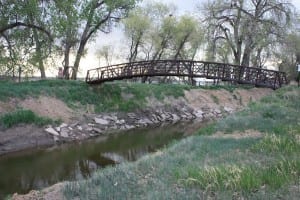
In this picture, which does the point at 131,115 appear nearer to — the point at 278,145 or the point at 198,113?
the point at 198,113

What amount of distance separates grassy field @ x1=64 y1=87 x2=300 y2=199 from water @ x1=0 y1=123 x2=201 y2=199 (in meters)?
3.73

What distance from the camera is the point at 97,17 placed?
119 feet

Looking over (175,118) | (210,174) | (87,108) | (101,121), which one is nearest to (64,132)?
(101,121)

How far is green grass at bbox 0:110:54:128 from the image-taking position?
20.1 meters

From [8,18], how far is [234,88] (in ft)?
87.0

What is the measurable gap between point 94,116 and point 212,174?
61.8ft

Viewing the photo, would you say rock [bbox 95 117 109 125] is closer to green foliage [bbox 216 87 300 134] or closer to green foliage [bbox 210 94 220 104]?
green foliage [bbox 216 87 300 134]

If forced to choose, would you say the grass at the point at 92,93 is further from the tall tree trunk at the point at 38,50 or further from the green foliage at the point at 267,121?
the green foliage at the point at 267,121

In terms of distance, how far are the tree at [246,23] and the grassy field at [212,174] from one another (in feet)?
102

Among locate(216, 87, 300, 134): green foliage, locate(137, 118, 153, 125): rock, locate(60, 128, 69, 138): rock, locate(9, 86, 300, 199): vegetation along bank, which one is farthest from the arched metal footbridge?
locate(9, 86, 300, 199): vegetation along bank

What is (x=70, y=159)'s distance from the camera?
55.4 ft

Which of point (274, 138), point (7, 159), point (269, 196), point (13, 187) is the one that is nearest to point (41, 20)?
point (7, 159)

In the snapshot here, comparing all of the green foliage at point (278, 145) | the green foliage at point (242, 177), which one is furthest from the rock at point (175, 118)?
the green foliage at point (242, 177)

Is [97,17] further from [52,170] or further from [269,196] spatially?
[269,196]
